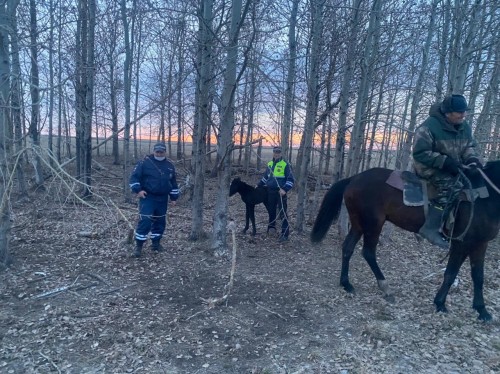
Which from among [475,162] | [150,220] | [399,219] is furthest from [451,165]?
[150,220]

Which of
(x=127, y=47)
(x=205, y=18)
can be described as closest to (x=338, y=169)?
(x=205, y=18)

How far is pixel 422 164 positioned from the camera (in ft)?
16.2

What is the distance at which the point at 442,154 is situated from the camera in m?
4.85

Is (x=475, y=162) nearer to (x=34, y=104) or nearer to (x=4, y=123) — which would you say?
(x=34, y=104)

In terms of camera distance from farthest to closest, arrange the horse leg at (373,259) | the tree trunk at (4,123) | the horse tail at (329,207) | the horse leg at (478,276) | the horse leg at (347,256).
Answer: the horse tail at (329,207)
the horse leg at (347,256)
the horse leg at (373,259)
the tree trunk at (4,123)
the horse leg at (478,276)

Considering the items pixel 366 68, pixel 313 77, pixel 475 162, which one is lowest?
pixel 475 162

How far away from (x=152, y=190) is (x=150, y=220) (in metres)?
0.56

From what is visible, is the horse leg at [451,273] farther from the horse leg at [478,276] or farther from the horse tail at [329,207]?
the horse tail at [329,207]

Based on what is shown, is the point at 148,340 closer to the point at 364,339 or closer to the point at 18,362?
the point at 18,362

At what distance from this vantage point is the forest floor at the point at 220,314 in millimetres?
3729

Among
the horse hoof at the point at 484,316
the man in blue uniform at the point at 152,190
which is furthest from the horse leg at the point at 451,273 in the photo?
the man in blue uniform at the point at 152,190

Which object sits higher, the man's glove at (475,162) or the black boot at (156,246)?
the man's glove at (475,162)

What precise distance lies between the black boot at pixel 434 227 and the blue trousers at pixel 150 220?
4313 millimetres

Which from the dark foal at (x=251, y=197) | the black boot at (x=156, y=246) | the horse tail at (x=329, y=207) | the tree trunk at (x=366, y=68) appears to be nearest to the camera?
the horse tail at (x=329, y=207)
